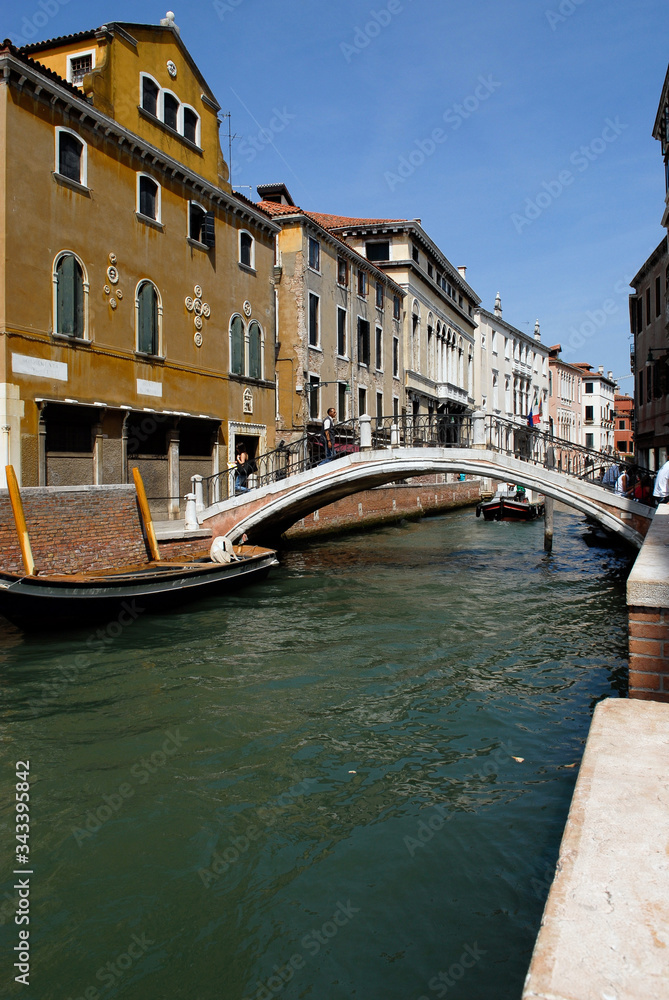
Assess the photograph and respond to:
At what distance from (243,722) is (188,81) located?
1236 cm

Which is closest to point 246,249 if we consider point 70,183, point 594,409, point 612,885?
point 70,183

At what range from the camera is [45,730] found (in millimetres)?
5324

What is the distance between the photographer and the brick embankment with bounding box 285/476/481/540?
1760 cm

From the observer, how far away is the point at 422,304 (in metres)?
27.3

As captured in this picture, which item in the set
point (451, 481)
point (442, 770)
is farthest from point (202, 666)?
point (451, 481)

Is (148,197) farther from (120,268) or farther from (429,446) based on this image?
(429,446)

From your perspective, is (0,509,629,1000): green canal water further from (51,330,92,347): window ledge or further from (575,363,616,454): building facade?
(575,363,616,454): building facade

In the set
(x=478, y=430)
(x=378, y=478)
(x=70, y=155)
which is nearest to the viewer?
(x=70, y=155)

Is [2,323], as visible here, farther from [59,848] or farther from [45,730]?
[59,848]

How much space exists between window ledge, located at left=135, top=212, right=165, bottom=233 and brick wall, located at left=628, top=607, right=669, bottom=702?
1153cm

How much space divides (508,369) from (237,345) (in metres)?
30.3

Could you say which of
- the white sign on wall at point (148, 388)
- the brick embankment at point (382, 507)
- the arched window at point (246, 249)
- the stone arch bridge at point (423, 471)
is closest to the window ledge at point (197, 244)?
the arched window at point (246, 249)

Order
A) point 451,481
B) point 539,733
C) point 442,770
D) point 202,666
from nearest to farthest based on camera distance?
point 442,770 < point 539,733 < point 202,666 < point 451,481

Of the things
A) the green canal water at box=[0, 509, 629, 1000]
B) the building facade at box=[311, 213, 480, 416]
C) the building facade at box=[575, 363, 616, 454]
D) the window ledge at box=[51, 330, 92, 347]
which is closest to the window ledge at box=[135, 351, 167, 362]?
→ the window ledge at box=[51, 330, 92, 347]
